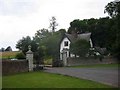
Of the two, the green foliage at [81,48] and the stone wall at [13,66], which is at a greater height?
the green foliage at [81,48]

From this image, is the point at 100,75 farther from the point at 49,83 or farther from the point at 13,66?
the point at 13,66

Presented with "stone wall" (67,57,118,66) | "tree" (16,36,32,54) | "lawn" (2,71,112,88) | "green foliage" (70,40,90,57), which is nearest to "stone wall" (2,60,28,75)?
"lawn" (2,71,112,88)

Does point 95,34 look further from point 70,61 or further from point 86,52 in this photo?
point 70,61

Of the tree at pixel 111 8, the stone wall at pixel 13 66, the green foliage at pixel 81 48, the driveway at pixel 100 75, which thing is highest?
the tree at pixel 111 8

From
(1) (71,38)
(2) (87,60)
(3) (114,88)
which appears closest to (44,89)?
(3) (114,88)

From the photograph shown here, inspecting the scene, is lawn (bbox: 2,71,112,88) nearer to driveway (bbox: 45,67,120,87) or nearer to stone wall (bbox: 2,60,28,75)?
driveway (bbox: 45,67,120,87)

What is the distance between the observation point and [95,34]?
82.4 meters

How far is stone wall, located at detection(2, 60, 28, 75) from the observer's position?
25.6m

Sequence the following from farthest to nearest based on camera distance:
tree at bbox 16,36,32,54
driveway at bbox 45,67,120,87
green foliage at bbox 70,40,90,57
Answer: green foliage at bbox 70,40,90,57 → tree at bbox 16,36,32,54 → driveway at bbox 45,67,120,87

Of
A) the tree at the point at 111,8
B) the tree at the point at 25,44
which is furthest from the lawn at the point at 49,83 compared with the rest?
the tree at the point at 25,44

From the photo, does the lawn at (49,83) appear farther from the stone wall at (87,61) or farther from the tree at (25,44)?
the tree at (25,44)

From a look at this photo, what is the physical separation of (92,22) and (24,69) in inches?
2485

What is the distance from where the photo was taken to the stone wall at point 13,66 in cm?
2559

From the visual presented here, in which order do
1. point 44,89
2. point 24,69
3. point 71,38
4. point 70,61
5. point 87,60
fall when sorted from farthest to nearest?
point 71,38 → point 87,60 → point 70,61 → point 24,69 → point 44,89
